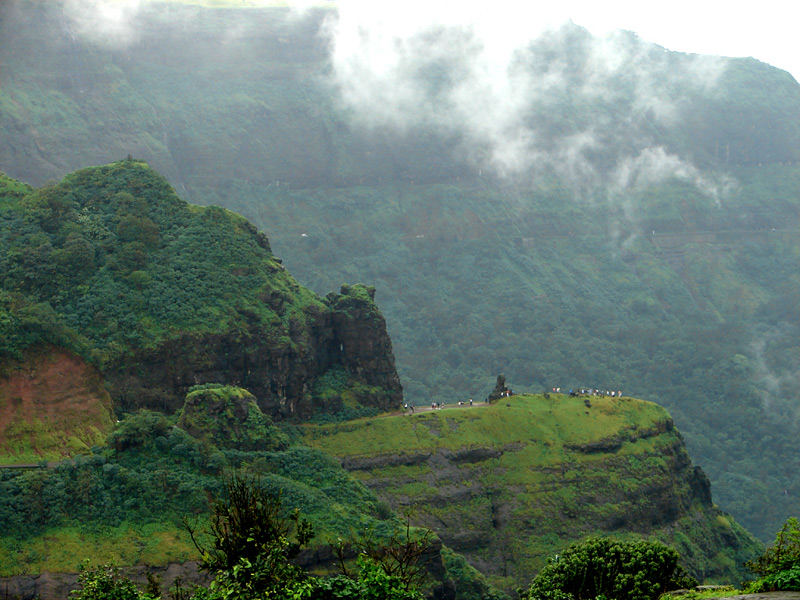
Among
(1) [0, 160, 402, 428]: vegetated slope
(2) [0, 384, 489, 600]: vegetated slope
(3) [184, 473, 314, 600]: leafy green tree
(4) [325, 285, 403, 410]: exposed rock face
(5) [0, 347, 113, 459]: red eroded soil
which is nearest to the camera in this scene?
(3) [184, 473, 314, 600]: leafy green tree

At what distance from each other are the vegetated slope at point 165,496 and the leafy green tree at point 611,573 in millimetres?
24930

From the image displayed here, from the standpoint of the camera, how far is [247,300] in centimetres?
12362

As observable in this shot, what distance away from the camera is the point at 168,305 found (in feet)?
390

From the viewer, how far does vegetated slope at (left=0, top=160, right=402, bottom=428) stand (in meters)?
113

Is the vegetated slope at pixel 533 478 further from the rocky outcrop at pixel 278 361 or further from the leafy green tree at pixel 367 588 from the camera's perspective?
the leafy green tree at pixel 367 588

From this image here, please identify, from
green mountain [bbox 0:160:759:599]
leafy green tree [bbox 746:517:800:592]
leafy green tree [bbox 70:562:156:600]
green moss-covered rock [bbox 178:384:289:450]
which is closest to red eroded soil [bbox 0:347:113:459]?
green mountain [bbox 0:160:759:599]

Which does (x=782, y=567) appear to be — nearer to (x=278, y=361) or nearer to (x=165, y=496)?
(x=165, y=496)

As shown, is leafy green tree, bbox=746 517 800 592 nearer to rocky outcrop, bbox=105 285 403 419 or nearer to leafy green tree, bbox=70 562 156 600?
leafy green tree, bbox=70 562 156 600

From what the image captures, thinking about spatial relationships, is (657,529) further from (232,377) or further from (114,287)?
(114,287)

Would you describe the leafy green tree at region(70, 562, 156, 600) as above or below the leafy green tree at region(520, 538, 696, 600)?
above

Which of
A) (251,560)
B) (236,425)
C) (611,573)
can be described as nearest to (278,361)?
(236,425)

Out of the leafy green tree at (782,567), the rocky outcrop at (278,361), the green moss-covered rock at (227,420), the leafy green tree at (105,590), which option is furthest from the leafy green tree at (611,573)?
the rocky outcrop at (278,361)

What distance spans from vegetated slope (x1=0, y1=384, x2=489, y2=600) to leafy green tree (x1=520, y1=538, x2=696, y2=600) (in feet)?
81.8

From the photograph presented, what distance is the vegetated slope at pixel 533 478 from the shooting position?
11744cm
